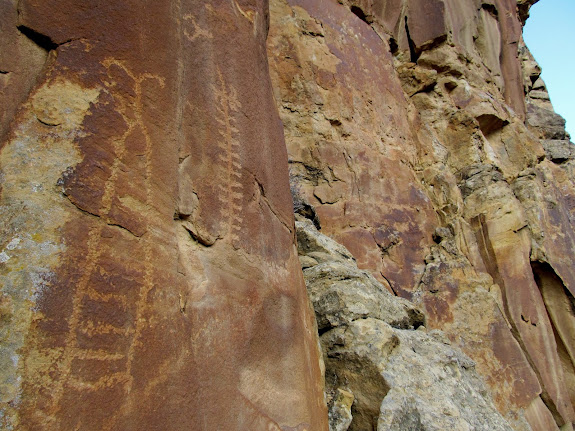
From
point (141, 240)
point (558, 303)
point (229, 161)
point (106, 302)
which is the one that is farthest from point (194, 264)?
point (558, 303)

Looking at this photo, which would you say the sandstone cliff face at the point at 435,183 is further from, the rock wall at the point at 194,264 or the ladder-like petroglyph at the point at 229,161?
the ladder-like petroglyph at the point at 229,161

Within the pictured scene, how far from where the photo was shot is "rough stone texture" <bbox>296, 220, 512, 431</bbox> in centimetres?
255

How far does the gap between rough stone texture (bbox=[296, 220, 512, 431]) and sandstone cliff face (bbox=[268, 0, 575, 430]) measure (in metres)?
0.25

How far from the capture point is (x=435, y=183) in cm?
673

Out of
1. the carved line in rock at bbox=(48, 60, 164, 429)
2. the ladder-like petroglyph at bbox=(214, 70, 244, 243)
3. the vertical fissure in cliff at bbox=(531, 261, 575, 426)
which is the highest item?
the vertical fissure in cliff at bbox=(531, 261, 575, 426)

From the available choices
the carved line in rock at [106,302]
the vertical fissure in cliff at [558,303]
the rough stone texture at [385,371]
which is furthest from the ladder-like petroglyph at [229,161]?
the vertical fissure in cliff at [558,303]

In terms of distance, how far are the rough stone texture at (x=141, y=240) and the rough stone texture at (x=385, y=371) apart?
23 cm

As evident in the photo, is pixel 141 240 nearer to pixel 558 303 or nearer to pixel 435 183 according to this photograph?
pixel 435 183

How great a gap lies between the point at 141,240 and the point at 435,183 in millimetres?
5603

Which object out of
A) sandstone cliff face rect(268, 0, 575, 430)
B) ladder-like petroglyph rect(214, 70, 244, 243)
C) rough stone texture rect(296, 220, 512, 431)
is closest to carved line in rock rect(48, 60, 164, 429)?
ladder-like petroglyph rect(214, 70, 244, 243)

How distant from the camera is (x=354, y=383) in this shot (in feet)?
8.96

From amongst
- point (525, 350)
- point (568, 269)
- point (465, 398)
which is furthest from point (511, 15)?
point (465, 398)

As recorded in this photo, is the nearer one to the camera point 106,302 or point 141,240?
point 106,302

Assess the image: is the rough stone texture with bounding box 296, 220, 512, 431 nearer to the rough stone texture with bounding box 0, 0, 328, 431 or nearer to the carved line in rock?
the rough stone texture with bounding box 0, 0, 328, 431
